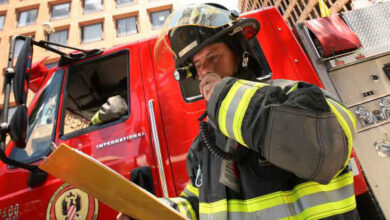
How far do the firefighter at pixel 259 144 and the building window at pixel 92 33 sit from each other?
699 inches

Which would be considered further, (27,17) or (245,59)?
(27,17)

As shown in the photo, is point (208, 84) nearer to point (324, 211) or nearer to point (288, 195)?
point (288, 195)

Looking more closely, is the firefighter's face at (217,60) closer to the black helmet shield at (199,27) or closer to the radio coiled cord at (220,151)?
the black helmet shield at (199,27)

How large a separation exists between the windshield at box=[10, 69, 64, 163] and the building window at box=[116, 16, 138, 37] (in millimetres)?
16369

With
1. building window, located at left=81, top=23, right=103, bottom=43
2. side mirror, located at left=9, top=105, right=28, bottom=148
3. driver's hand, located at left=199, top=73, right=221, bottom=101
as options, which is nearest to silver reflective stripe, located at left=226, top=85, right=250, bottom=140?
driver's hand, located at left=199, top=73, right=221, bottom=101

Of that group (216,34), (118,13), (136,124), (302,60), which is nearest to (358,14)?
(302,60)

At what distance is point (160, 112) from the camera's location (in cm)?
195

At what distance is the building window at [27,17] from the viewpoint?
730 inches

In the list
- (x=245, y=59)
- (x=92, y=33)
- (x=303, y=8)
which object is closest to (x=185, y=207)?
(x=245, y=59)

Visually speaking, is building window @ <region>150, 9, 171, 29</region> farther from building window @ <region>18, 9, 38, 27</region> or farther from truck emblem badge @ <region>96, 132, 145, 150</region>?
truck emblem badge @ <region>96, 132, 145, 150</region>

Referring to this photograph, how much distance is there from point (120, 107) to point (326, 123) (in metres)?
1.69

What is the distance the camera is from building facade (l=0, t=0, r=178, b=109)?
56.3 feet

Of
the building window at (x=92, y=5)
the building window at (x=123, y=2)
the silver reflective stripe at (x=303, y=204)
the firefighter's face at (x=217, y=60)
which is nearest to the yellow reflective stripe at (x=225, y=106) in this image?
the silver reflective stripe at (x=303, y=204)

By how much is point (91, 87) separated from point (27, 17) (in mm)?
21162
